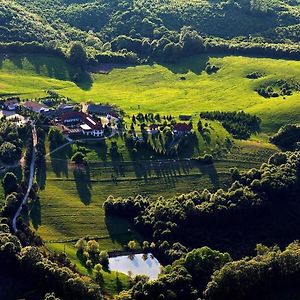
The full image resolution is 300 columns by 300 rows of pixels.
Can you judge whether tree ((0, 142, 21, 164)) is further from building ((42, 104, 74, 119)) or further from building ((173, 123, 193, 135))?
building ((173, 123, 193, 135))

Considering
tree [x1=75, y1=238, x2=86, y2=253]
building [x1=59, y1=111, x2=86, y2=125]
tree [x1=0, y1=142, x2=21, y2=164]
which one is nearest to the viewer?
tree [x1=75, y1=238, x2=86, y2=253]

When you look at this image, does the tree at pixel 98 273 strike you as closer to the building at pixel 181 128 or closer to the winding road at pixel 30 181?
the winding road at pixel 30 181

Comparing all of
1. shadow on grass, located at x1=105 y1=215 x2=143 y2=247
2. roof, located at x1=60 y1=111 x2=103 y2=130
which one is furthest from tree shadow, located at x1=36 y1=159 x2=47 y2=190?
roof, located at x1=60 y1=111 x2=103 y2=130

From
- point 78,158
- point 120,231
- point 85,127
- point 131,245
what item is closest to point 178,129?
point 85,127

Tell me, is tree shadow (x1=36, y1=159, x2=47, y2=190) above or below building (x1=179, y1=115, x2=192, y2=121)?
below

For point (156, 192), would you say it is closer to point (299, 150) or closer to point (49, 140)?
point (49, 140)
